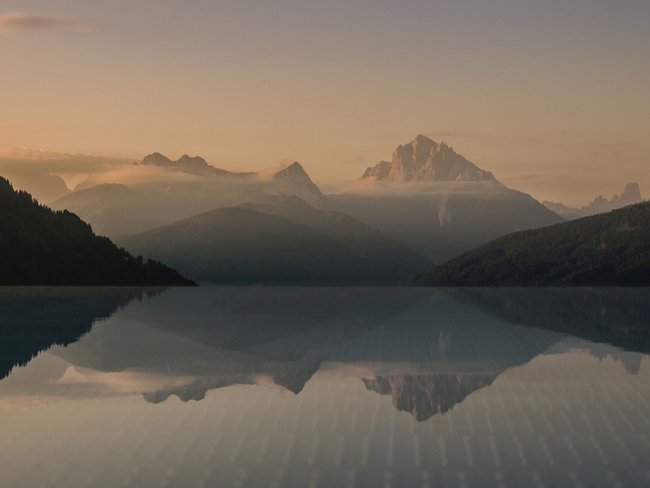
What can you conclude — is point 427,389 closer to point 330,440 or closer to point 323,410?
point 323,410

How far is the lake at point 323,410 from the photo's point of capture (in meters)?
27.9

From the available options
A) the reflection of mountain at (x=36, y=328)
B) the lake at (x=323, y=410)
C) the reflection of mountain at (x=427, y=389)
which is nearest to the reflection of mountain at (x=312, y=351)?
the reflection of mountain at (x=427, y=389)

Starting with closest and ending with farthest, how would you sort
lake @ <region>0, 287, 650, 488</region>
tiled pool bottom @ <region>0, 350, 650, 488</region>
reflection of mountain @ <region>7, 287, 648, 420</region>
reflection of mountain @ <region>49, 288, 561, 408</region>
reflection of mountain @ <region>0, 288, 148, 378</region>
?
tiled pool bottom @ <region>0, 350, 650, 488</region>, lake @ <region>0, 287, 650, 488</region>, reflection of mountain @ <region>7, 287, 648, 420</region>, reflection of mountain @ <region>49, 288, 561, 408</region>, reflection of mountain @ <region>0, 288, 148, 378</region>

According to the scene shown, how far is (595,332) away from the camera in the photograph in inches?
3494

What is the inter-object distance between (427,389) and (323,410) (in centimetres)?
790

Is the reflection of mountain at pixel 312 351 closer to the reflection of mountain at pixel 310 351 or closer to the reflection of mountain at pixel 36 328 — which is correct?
the reflection of mountain at pixel 310 351

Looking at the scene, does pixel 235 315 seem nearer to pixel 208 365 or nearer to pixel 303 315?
pixel 303 315

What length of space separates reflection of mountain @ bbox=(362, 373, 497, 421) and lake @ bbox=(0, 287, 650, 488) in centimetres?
12

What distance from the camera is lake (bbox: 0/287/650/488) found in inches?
1097

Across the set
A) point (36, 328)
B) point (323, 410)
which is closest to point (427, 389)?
point (323, 410)

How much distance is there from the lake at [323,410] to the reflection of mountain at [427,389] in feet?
0.41

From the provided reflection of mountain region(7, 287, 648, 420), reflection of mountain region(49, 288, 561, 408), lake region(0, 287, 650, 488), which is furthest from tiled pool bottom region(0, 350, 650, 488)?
reflection of mountain region(49, 288, 561, 408)

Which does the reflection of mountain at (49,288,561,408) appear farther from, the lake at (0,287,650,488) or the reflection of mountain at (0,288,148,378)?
the reflection of mountain at (0,288,148,378)

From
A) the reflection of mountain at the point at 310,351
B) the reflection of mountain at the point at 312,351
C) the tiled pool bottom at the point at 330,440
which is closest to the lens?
the tiled pool bottom at the point at 330,440
